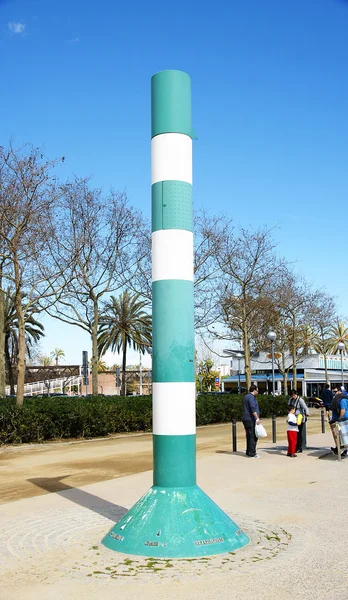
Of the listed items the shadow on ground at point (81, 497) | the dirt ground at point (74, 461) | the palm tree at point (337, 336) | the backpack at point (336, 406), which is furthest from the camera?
the palm tree at point (337, 336)

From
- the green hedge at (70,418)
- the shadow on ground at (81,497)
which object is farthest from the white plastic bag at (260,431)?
the green hedge at (70,418)

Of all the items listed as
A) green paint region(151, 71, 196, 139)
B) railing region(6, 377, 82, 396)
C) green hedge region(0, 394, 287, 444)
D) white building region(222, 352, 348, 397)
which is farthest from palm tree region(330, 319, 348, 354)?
green paint region(151, 71, 196, 139)

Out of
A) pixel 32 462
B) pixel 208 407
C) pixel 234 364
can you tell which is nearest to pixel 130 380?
pixel 234 364

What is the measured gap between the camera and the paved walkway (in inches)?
216

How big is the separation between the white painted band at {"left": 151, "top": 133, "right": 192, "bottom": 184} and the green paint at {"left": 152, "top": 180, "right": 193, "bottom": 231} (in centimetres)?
9

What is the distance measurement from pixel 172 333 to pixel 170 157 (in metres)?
2.10

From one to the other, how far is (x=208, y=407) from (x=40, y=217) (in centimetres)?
1180

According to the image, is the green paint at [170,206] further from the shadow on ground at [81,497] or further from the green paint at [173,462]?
the shadow on ground at [81,497]

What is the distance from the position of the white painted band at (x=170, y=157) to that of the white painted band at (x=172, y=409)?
2.47 meters

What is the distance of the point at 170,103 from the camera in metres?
7.76

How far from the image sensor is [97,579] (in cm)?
579

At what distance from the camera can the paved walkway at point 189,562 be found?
216 inches

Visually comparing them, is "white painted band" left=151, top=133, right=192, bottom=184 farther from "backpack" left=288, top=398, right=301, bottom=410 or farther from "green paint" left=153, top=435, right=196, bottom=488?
"backpack" left=288, top=398, right=301, bottom=410

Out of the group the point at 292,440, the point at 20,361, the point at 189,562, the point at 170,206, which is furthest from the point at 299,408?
the point at 189,562
